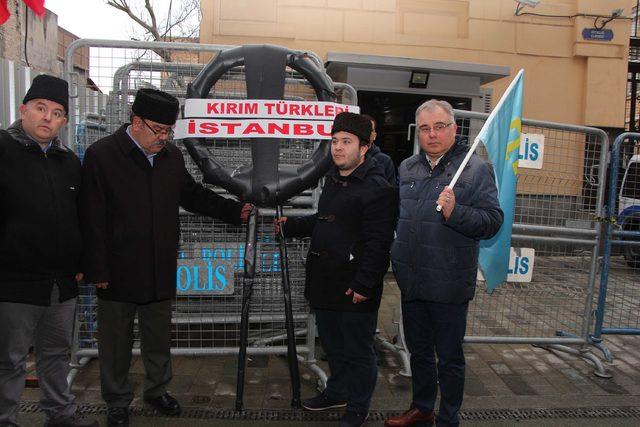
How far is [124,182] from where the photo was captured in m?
2.90

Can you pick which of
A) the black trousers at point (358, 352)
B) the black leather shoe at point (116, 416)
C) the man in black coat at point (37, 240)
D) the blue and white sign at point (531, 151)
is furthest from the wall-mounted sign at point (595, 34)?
the black leather shoe at point (116, 416)

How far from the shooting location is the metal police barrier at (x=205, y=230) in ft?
11.9

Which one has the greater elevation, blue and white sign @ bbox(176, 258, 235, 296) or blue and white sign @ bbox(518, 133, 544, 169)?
blue and white sign @ bbox(518, 133, 544, 169)

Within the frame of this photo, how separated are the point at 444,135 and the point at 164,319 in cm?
199

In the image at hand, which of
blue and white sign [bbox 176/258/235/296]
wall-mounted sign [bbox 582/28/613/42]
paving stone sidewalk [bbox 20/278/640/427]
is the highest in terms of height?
wall-mounted sign [bbox 582/28/613/42]

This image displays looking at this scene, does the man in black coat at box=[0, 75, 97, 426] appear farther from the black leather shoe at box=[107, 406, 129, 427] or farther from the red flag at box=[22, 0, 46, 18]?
the red flag at box=[22, 0, 46, 18]

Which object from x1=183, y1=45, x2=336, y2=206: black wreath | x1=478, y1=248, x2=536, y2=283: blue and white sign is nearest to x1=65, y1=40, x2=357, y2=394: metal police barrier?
x1=183, y1=45, x2=336, y2=206: black wreath

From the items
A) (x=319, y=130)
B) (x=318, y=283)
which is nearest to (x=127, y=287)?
(x=318, y=283)

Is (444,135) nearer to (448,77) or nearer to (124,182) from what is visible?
(124,182)

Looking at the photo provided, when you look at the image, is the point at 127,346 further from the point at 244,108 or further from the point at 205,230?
the point at 244,108

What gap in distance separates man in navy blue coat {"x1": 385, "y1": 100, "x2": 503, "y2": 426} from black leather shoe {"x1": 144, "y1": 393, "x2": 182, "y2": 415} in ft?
5.25

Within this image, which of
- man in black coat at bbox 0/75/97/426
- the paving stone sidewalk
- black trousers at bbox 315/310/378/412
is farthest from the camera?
the paving stone sidewalk

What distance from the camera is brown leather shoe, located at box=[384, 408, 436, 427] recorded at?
3111 millimetres

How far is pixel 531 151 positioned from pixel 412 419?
2.20 meters
